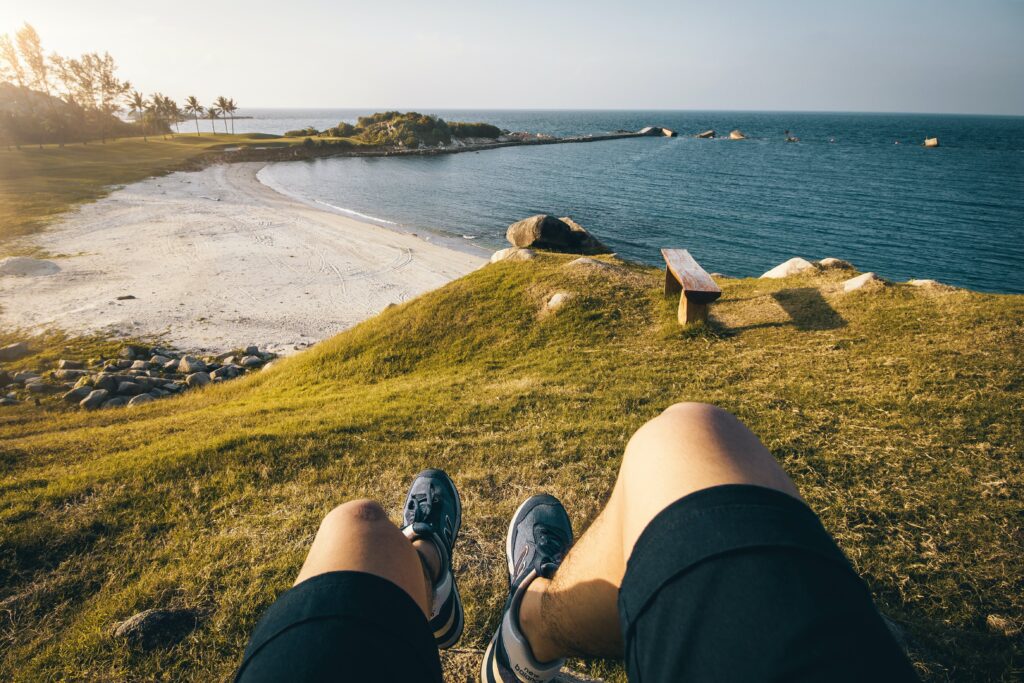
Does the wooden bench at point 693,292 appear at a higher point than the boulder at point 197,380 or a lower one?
higher

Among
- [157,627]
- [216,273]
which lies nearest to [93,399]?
[157,627]

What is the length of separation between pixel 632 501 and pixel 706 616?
0.52m

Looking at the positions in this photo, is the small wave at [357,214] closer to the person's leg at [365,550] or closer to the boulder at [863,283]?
the boulder at [863,283]

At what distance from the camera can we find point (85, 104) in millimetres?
76812

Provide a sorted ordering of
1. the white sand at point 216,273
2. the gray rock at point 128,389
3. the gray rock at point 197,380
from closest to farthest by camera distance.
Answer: the gray rock at point 128,389 < the gray rock at point 197,380 < the white sand at point 216,273

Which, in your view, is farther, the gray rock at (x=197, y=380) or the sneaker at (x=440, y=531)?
the gray rock at (x=197, y=380)

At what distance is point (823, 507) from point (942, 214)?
5645 cm

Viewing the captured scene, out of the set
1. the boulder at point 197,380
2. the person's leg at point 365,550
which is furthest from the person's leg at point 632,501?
the boulder at point 197,380

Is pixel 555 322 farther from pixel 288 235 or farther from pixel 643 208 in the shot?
pixel 643 208

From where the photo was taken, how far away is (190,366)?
13.3m

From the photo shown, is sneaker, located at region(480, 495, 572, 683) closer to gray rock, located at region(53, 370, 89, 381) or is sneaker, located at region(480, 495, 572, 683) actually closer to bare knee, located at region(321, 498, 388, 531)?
bare knee, located at region(321, 498, 388, 531)

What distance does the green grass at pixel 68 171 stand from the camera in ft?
94.2

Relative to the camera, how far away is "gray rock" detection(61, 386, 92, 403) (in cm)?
1081

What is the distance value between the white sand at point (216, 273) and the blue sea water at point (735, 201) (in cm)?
876
